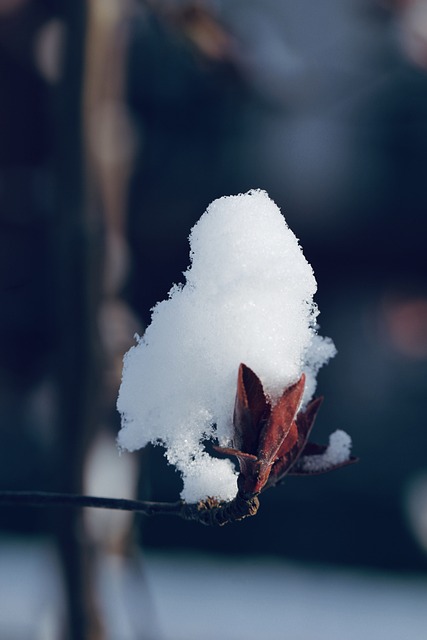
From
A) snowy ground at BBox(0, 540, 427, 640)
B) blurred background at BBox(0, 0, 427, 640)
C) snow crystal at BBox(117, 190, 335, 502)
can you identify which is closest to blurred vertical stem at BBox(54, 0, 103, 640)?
blurred background at BBox(0, 0, 427, 640)

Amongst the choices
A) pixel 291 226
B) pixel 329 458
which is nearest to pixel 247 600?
pixel 291 226

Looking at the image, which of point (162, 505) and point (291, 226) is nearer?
point (162, 505)

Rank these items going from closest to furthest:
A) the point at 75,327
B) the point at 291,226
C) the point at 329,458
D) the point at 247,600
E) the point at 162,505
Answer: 1. the point at 162,505
2. the point at 329,458
3. the point at 75,327
4. the point at 247,600
5. the point at 291,226

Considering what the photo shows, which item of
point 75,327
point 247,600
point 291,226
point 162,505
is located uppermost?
point 291,226

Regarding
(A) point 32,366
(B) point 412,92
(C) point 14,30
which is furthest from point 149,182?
(C) point 14,30

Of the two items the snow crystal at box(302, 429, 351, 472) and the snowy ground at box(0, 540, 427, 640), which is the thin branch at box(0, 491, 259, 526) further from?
the snowy ground at box(0, 540, 427, 640)

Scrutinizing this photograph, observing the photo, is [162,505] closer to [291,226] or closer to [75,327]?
[75,327]

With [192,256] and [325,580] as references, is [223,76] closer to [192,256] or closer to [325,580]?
[192,256]

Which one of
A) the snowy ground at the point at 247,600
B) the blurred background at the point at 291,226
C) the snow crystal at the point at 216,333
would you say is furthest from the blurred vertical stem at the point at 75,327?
the snowy ground at the point at 247,600
